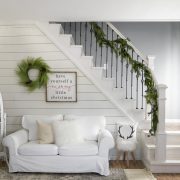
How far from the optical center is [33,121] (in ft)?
18.3

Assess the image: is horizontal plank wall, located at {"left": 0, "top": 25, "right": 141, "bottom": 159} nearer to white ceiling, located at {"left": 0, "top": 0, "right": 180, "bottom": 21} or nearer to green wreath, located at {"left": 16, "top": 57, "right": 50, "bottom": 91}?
green wreath, located at {"left": 16, "top": 57, "right": 50, "bottom": 91}

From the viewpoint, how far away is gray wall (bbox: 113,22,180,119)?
733cm

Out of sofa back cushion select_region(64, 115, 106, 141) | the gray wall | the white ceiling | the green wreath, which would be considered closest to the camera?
the white ceiling

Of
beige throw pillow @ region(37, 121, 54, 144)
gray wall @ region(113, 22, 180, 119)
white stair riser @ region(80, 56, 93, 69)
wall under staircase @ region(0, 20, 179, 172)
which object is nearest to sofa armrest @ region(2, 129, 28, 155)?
beige throw pillow @ region(37, 121, 54, 144)

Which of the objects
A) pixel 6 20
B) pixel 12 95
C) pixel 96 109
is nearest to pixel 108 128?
pixel 96 109

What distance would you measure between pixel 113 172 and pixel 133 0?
9.18 ft

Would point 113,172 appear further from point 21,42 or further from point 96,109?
point 21,42

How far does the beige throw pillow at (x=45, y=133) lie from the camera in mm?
5201

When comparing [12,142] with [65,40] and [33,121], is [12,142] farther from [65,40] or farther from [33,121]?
[65,40]

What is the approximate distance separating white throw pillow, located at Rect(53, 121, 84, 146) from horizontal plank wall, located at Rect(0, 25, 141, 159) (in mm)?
725

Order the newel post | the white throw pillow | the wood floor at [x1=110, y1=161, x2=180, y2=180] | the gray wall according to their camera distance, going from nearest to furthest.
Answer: the wood floor at [x1=110, y1=161, x2=180, y2=180] → the newel post → the white throw pillow → the gray wall

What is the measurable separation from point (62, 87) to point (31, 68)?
0.71 meters

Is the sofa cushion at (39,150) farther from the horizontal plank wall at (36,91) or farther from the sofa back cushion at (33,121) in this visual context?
the horizontal plank wall at (36,91)

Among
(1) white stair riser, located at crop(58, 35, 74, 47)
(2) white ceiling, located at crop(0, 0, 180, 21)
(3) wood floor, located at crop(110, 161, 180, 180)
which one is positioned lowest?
(3) wood floor, located at crop(110, 161, 180, 180)
